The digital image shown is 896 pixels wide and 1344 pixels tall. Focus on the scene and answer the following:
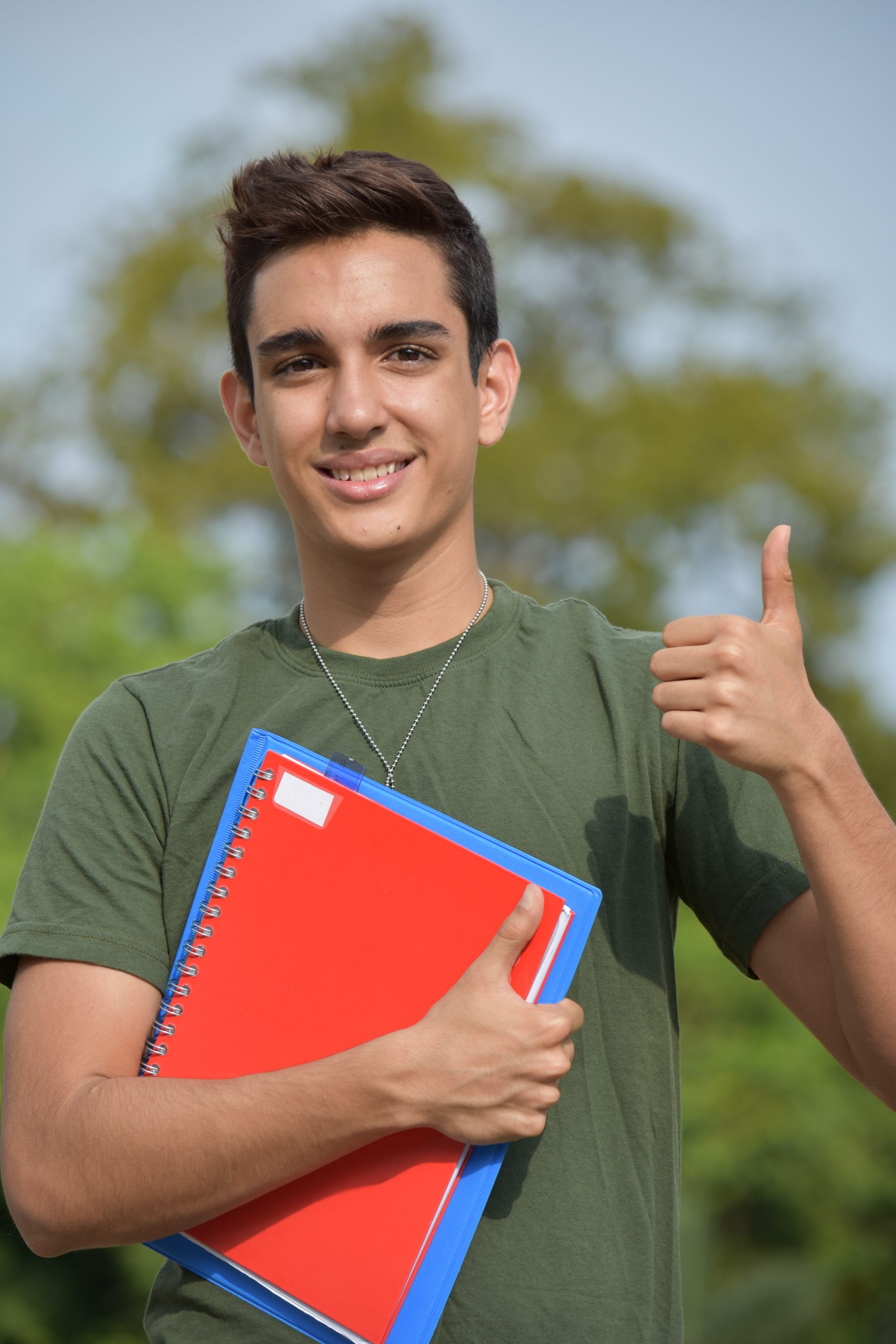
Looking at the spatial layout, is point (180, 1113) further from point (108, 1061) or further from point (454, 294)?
point (454, 294)

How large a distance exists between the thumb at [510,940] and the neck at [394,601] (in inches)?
21.2

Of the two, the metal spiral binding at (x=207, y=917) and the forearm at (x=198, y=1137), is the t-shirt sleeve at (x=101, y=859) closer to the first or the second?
the metal spiral binding at (x=207, y=917)

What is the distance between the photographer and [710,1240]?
11266 millimetres

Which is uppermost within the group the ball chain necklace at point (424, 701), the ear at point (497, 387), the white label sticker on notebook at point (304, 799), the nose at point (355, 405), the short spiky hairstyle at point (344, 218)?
the short spiky hairstyle at point (344, 218)

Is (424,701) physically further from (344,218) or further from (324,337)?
(344,218)

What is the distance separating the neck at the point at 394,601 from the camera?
A: 204 cm

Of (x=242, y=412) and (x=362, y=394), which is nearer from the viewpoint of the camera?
(x=362, y=394)

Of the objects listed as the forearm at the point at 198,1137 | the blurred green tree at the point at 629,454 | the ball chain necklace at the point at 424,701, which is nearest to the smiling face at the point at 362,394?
the ball chain necklace at the point at 424,701

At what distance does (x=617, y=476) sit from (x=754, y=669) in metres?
14.6

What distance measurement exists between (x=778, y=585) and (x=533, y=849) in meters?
0.48

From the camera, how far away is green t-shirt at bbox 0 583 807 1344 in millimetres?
1666

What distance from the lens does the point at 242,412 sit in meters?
2.23

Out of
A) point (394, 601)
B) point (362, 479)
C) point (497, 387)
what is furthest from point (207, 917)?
point (497, 387)

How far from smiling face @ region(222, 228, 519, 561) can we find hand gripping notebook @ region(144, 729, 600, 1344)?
1.26ft
